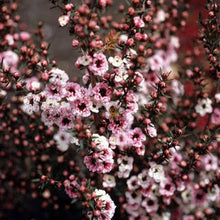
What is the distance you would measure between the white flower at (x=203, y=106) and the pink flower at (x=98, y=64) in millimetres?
1079

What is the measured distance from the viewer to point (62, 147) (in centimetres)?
292

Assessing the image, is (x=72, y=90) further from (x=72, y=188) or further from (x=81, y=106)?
(x=72, y=188)

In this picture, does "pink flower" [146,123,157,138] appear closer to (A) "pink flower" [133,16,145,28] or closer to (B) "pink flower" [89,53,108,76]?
(B) "pink flower" [89,53,108,76]

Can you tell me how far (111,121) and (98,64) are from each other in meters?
0.39

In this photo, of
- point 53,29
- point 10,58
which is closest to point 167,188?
point 10,58

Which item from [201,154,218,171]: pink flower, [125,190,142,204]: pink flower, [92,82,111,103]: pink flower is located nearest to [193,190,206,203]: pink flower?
[201,154,218,171]: pink flower

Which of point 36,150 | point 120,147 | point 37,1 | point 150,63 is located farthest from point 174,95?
point 37,1

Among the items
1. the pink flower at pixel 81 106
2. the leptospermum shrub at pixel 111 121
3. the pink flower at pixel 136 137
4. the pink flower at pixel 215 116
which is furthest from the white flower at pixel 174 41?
the pink flower at pixel 81 106

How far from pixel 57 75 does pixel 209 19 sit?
44.2 inches

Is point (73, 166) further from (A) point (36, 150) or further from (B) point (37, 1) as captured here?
(B) point (37, 1)

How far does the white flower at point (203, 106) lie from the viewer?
9.55 ft

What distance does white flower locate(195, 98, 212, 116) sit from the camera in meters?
2.91

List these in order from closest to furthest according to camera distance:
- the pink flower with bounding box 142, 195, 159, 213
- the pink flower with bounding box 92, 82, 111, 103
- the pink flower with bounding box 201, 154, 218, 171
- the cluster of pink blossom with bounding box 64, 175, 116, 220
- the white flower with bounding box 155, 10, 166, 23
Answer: the cluster of pink blossom with bounding box 64, 175, 116, 220 → the pink flower with bounding box 92, 82, 111, 103 → the pink flower with bounding box 142, 195, 159, 213 → the pink flower with bounding box 201, 154, 218, 171 → the white flower with bounding box 155, 10, 166, 23

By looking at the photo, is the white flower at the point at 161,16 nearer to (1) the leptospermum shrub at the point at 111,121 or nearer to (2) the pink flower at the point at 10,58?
(1) the leptospermum shrub at the point at 111,121
